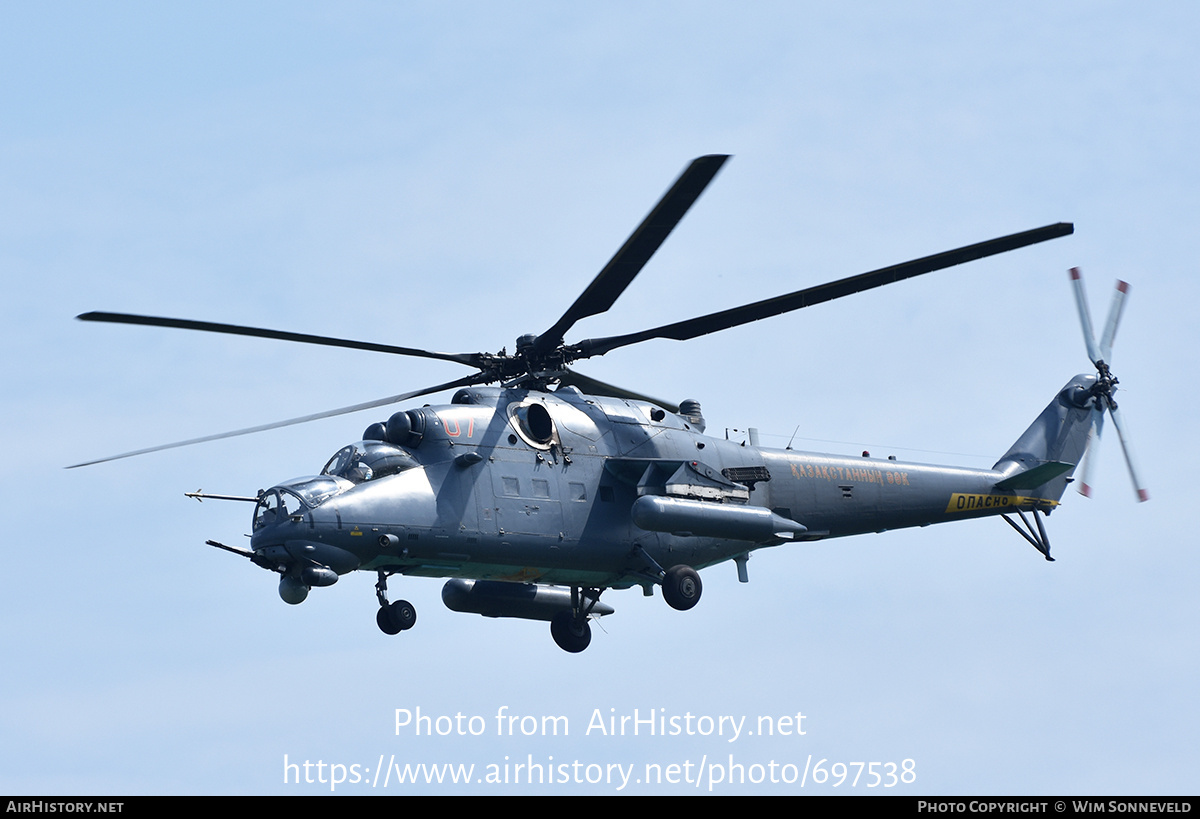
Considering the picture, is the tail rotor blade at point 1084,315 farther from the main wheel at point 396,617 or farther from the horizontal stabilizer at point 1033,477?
the main wheel at point 396,617

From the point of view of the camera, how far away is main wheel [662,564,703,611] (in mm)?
28922

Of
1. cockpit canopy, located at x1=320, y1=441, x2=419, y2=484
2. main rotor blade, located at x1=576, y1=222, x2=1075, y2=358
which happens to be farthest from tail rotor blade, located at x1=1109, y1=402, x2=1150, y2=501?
cockpit canopy, located at x1=320, y1=441, x2=419, y2=484

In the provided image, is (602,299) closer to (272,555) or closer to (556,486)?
(556,486)

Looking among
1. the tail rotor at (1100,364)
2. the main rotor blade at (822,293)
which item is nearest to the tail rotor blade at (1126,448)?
the tail rotor at (1100,364)

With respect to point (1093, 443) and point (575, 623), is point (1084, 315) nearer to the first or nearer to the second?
point (1093, 443)

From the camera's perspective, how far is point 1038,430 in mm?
36781

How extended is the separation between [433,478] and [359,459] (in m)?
1.31

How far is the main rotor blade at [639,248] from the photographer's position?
23.7 metres

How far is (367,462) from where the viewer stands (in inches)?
1054

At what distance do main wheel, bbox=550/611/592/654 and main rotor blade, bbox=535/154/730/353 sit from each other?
5364 mm

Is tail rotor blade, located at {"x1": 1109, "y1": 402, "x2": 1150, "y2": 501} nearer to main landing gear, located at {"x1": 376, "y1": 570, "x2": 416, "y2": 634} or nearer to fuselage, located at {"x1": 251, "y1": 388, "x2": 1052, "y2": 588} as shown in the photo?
fuselage, located at {"x1": 251, "y1": 388, "x2": 1052, "y2": 588}

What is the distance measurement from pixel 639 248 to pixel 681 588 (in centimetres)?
694
